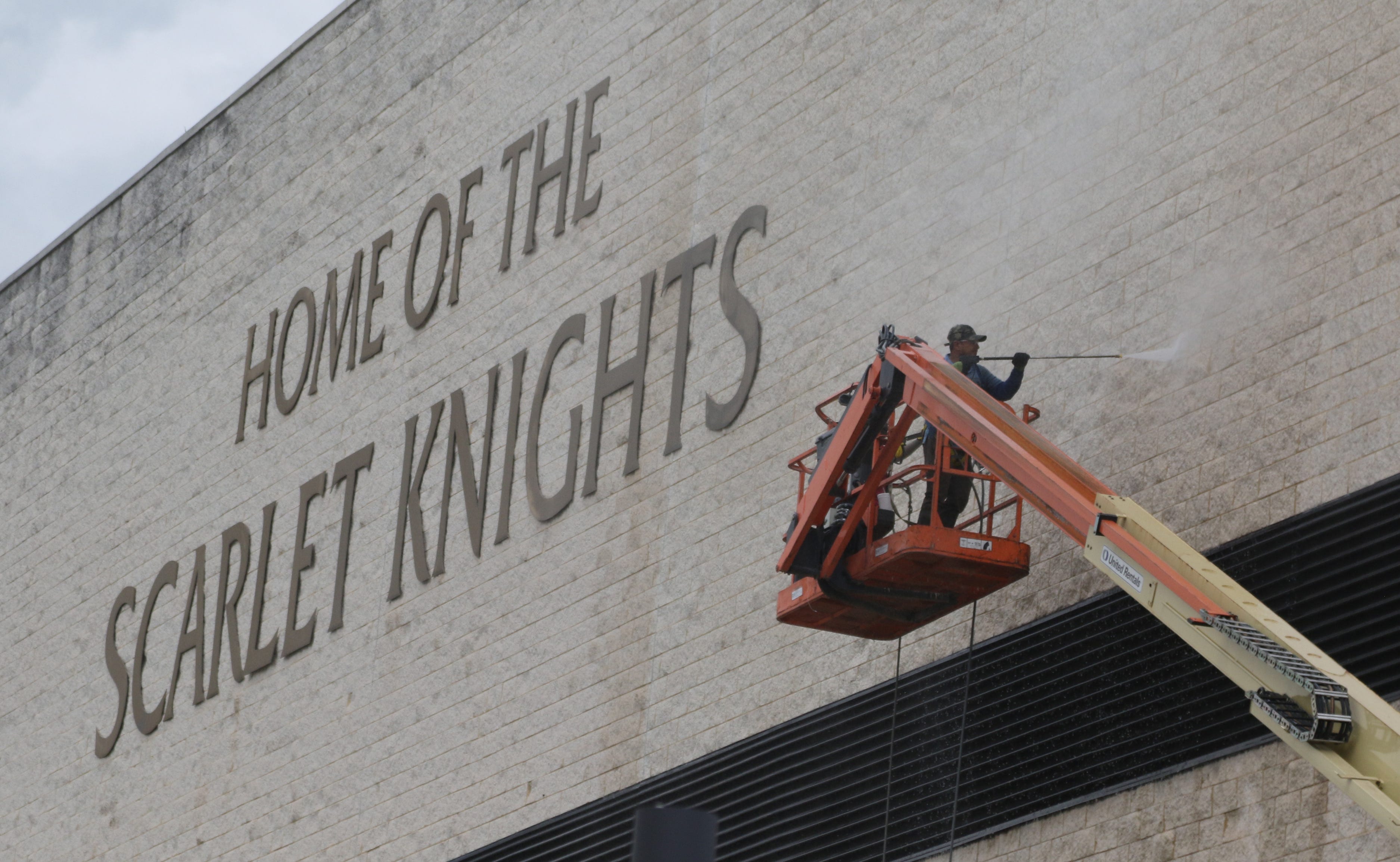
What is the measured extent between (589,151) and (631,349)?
8.89ft

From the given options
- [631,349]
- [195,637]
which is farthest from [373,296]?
[631,349]

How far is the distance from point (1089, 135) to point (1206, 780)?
5376mm

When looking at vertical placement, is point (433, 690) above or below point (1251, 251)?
above

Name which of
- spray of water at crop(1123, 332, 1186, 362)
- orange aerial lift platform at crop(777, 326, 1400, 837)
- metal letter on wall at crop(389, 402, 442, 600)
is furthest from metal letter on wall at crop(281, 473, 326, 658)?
spray of water at crop(1123, 332, 1186, 362)

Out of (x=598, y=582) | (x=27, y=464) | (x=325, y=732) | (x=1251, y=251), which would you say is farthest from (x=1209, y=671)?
(x=27, y=464)

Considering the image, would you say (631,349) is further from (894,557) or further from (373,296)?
(894,557)

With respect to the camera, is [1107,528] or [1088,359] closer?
[1107,528]

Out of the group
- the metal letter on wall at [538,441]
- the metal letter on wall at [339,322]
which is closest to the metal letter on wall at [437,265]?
the metal letter on wall at [339,322]

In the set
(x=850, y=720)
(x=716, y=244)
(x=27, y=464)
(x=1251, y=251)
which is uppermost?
(x=27, y=464)

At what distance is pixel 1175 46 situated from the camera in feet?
53.0

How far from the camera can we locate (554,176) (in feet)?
74.8

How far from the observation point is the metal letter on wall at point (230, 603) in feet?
81.6

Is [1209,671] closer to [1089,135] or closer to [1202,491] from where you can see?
[1202,491]

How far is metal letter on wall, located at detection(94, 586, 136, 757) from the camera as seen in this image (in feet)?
86.3
